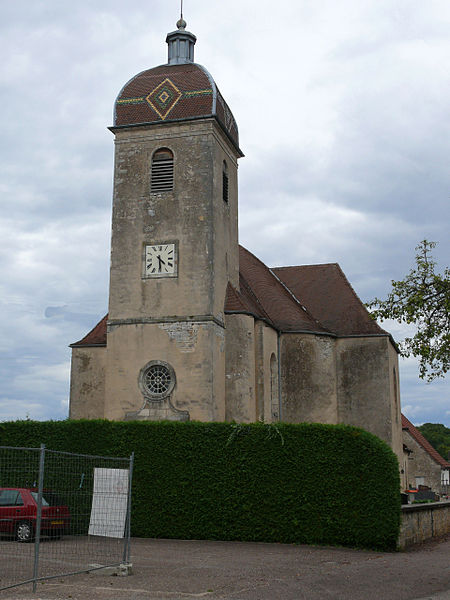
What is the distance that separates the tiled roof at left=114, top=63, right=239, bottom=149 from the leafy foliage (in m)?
67.7

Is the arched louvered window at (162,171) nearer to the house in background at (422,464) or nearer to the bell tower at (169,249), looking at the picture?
the bell tower at (169,249)

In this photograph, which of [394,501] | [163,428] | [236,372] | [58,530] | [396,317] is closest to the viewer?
[58,530]

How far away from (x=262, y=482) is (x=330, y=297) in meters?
16.1

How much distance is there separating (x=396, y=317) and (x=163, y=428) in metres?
7.34

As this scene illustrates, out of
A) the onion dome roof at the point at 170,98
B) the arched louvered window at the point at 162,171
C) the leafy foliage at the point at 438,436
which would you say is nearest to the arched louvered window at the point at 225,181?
the onion dome roof at the point at 170,98

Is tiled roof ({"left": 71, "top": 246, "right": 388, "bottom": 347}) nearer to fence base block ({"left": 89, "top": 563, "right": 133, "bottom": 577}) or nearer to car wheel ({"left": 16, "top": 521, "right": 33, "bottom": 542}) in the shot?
car wheel ({"left": 16, "top": 521, "right": 33, "bottom": 542})

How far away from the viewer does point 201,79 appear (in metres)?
26.6

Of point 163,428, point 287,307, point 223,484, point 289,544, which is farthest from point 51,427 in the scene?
point 287,307

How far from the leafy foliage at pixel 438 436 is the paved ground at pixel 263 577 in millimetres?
73049

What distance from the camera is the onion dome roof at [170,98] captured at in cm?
2642

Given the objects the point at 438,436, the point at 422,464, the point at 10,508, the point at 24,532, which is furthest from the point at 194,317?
the point at 438,436

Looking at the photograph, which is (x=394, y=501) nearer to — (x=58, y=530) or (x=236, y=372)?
(x=58, y=530)

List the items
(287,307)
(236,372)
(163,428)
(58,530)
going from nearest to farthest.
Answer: (58,530) < (163,428) < (236,372) < (287,307)

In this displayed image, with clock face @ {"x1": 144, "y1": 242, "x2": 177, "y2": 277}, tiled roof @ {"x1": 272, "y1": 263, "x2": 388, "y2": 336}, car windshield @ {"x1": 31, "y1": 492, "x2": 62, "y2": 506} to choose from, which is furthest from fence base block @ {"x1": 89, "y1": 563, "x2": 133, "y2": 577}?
tiled roof @ {"x1": 272, "y1": 263, "x2": 388, "y2": 336}
